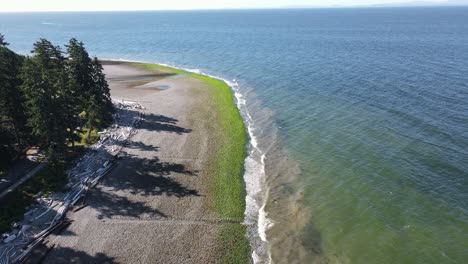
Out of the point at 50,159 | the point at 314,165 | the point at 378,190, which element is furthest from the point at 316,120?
the point at 50,159

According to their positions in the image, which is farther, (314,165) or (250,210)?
(314,165)

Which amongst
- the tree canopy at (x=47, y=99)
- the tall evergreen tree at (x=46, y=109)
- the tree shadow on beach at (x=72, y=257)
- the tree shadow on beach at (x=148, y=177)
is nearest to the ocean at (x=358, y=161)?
the tree shadow on beach at (x=148, y=177)

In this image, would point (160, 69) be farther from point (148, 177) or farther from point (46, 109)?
point (148, 177)

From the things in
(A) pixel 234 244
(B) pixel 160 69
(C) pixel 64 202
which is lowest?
(A) pixel 234 244

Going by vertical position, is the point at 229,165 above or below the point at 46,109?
below

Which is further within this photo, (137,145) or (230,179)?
(137,145)

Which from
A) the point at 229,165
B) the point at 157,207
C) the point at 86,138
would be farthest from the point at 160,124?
the point at 157,207

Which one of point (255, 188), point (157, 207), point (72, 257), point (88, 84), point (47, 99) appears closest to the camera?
point (72, 257)

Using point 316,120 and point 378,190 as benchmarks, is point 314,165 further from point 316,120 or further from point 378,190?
point 316,120
